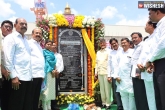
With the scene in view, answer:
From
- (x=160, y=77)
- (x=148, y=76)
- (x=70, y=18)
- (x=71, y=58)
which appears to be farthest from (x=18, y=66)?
(x=70, y=18)

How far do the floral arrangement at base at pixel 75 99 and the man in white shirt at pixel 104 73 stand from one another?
1.87 feet

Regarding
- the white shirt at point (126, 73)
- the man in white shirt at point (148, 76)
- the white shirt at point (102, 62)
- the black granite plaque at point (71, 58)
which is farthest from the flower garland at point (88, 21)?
the man in white shirt at point (148, 76)

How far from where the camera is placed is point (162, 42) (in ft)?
8.92

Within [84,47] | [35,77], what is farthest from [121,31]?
[35,77]

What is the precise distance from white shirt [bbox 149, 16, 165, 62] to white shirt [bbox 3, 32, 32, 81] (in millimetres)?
1788

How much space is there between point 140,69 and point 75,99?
12.1ft

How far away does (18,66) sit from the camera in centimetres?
367

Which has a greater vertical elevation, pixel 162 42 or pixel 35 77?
pixel 162 42

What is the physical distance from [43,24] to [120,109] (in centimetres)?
313

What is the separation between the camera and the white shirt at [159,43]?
273 centimetres

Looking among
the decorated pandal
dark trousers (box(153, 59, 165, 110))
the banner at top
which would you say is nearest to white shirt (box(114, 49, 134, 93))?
dark trousers (box(153, 59, 165, 110))

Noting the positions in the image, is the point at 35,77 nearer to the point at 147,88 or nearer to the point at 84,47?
the point at 147,88

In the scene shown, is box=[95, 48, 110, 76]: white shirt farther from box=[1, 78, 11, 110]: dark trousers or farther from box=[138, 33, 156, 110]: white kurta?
box=[1, 78, 11, 110]: dark trousers

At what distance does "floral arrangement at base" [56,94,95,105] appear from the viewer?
705 cm
